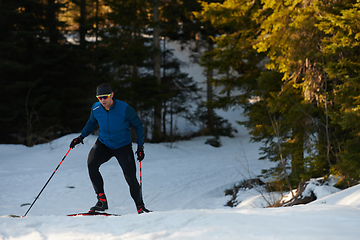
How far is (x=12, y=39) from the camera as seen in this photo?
14656 mm

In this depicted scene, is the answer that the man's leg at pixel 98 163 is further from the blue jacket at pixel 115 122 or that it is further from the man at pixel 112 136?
the blue jacket at pixel 115 122

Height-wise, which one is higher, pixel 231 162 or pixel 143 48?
pixel 143 48

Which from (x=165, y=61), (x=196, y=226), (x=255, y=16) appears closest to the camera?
(x=196, y=226)

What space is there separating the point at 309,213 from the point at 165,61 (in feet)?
59.0

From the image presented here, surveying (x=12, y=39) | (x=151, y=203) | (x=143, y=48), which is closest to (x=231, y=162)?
(x=151, y=203)

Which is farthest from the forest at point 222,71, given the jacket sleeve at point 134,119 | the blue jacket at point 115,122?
the blue jacket at point 115,122

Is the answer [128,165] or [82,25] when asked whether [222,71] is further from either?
[82,25]

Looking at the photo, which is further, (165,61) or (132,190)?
(165,61)

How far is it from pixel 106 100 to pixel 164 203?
13.6ft

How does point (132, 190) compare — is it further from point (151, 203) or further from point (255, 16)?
point (255, 16)

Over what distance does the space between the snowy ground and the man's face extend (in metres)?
1.53

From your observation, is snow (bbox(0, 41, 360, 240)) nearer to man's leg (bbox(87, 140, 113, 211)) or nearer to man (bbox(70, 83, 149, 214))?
man's leg (bbox(87, 140, 113, 211))

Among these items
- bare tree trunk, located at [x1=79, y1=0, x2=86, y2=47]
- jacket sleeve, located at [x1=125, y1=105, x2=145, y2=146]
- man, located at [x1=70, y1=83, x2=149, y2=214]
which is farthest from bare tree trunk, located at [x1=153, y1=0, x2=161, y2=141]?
man, located at [x1=70, y1=83, x2=149, y2=214]

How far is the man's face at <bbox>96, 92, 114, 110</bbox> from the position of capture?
4.04 metres
